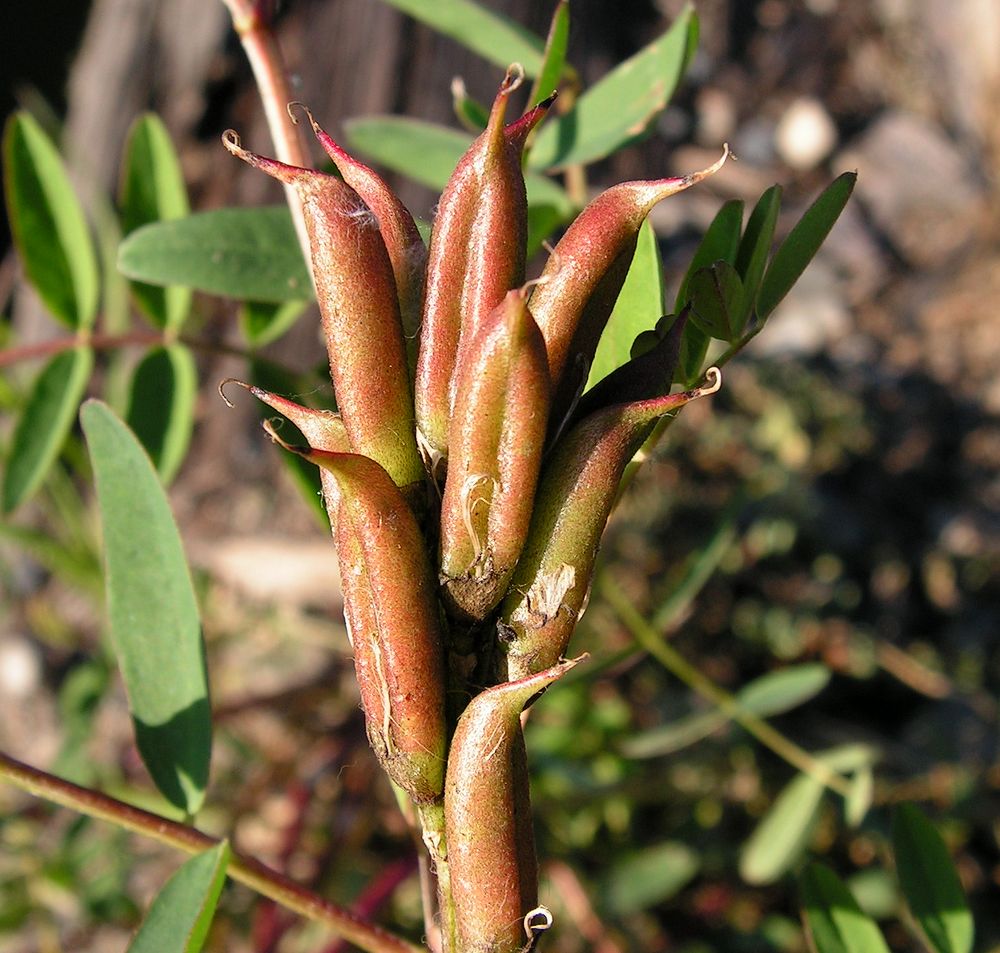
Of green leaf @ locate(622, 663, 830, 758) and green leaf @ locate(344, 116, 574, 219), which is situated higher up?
green leaf @ locate(344, 116, 574, 219)

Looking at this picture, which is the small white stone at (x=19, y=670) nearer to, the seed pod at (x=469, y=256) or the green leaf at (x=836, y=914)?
the green leaf at (x=836, y=914)

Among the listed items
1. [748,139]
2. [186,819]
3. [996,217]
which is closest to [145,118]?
[186,819]

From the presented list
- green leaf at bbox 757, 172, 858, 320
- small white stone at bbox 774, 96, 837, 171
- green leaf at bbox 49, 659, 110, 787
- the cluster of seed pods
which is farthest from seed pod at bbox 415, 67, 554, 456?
small white stone at bbox 774, 96, 837, 171

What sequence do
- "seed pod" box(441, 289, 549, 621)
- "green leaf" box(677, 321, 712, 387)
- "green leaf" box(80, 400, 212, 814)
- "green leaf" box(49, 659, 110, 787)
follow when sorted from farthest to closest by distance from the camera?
"green leaf" box(49, 659, 110, 787)
"green leaf" box(80, 400, 212, 814)
"green leaf" box(677, 321, 712, 387)
"seed pod" box(441, 289, 549, 621)

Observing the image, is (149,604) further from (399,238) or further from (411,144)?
(411,144)

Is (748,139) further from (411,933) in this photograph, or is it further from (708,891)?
(411,933)

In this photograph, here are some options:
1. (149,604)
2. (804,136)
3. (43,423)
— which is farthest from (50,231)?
(804,136)

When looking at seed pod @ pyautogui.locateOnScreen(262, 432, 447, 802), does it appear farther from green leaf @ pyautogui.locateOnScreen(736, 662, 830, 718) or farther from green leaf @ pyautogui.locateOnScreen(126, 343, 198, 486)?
green leaf @ pyautogui.locateOnScreen(736, 662, 830, 718)
